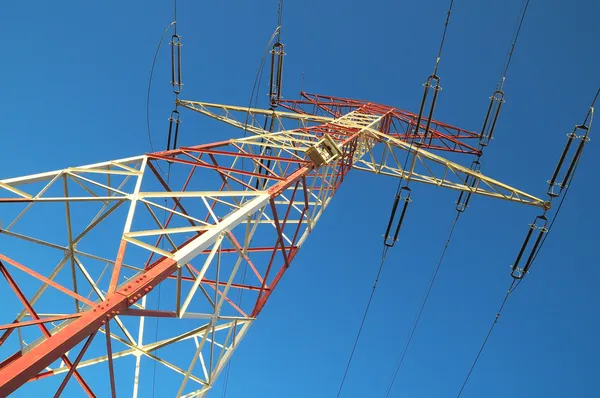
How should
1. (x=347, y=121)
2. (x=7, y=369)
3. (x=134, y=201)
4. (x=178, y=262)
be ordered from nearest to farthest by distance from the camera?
(x=7, y=369), (x=178, y=262), (x=134, y=201), (x=347, y=121)

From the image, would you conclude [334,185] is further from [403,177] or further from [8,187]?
[8,187]

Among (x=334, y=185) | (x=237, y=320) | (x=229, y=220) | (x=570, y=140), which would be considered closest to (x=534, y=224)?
(x=570, y=140)

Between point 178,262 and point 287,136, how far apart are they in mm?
9572

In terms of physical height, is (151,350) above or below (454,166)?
below

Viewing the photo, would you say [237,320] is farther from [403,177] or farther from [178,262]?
[403,177]

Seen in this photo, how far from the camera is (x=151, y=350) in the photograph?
1032 centimetres

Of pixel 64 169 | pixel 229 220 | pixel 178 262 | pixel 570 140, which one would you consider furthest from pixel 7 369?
pixel 570 140

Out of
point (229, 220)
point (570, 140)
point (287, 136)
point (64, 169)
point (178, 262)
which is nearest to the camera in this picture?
point (178, 262)

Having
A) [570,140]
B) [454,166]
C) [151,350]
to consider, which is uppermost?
[570,140]

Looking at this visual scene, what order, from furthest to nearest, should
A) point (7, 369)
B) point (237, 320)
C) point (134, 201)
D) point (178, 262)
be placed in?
point (237, 320), point (134, 201), point (178, 262), point (7, 369)

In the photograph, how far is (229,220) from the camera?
27.7ft

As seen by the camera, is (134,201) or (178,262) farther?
(134,201)

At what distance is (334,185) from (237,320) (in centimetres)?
730

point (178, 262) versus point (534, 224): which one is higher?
point (178, 262)
